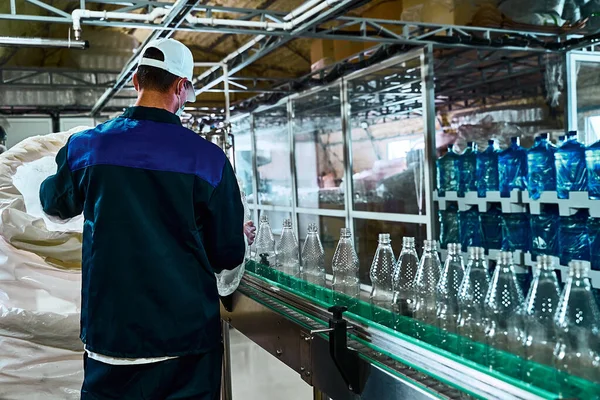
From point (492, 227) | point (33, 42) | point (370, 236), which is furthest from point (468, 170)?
point (33, 42)

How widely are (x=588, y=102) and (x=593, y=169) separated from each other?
86.4 inches

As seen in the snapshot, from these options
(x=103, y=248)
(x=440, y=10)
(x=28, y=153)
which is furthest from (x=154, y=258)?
(x=440, y=10)

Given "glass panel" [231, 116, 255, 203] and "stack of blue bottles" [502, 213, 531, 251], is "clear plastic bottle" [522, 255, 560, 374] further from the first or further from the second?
"glass panel" [231, 116, 255, 203]

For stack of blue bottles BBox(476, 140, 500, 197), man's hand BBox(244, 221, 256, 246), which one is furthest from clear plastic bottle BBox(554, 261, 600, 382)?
stack of blue bottles BBox(476, 140, 500, 197)

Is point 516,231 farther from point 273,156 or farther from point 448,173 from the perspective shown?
point 273,156

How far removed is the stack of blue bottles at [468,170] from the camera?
3.72 metres

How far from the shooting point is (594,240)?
2.89 metres

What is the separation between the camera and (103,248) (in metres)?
1.53

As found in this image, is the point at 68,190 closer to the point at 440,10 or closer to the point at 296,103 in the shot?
the point at 440,10

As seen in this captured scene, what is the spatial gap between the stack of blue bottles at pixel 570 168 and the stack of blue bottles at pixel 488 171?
54 centimetres

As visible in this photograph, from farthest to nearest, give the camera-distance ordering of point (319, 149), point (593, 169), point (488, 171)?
point (319, 149)
point (488, 171)
point (593, 169)

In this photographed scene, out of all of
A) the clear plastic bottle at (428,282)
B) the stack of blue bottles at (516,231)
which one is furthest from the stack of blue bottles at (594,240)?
the clear plastic bottle at (428,282)

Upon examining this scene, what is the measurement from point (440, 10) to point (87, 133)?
3.50 metres

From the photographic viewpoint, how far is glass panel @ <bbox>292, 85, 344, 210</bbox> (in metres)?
6.06
